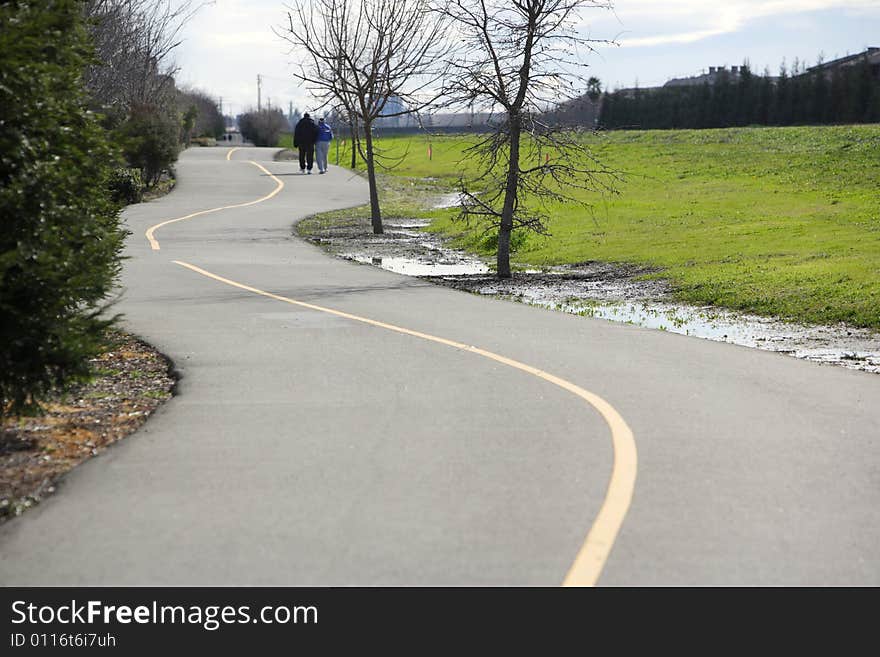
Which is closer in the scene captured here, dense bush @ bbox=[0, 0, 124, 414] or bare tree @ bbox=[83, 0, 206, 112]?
dense bush @ bbox=[0, 0, 124, 414]

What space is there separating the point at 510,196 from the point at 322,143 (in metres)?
30.0

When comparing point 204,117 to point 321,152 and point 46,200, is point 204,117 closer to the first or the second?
point 321,152

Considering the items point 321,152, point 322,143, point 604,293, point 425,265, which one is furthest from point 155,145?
point 604,293

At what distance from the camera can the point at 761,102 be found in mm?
78250

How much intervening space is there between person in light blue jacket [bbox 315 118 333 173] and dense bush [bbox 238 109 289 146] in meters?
42.0

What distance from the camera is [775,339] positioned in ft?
45.9

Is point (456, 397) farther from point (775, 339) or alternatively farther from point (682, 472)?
point (775, 339)

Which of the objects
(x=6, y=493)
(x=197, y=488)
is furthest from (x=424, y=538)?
(x=6, y=493)

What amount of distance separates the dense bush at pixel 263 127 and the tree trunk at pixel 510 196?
72.3 meters

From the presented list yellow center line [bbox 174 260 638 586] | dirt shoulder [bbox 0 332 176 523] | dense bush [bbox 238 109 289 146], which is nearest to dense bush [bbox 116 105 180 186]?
dirt shoulder [bbox 0 332 176 523]

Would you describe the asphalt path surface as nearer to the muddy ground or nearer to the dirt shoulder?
the dirt shoulder

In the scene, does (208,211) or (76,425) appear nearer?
(76,425)

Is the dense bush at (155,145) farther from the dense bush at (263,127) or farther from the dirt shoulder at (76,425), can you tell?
the dense bush at (263,127)

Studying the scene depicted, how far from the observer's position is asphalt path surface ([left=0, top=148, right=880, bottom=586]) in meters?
5.59
